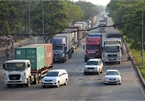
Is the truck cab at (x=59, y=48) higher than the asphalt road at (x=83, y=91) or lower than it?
higher

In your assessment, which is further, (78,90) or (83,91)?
(78,90)

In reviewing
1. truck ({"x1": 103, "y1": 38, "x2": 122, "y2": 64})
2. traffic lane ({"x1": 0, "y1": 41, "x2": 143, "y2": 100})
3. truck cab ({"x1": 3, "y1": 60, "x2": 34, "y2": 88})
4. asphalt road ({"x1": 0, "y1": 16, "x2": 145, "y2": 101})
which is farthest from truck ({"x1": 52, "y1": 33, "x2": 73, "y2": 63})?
truck cab ({"x1": 3, "y1": 60, "x2": 34, "y2": 88})

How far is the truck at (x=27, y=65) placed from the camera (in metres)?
38.1

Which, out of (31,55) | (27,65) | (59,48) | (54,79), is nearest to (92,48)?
(59,48)

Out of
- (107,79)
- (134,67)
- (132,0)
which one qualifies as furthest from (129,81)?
(132,0)

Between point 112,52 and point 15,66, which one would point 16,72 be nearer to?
point 15,66

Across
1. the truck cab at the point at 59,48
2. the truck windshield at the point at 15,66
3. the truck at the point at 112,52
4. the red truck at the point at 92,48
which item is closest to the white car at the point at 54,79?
the truck windshield at the point at 15,66

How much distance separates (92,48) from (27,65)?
23361mm

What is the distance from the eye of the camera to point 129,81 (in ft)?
139

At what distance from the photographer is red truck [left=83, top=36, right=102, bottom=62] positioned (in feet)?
199

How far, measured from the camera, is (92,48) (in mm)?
60969

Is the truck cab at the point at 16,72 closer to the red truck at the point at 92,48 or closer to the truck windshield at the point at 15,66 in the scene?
the truck windshield at the point at 15,66

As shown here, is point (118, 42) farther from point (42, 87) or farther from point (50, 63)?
point (42, 87)

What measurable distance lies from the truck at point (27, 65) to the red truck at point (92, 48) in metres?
14.4
